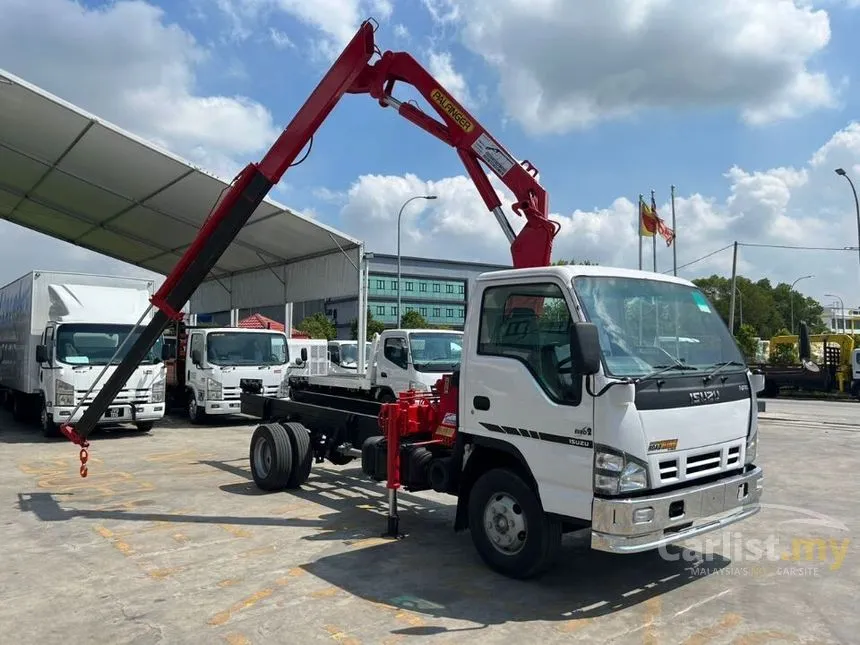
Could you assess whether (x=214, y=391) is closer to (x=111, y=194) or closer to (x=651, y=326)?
(x=111, y=194)

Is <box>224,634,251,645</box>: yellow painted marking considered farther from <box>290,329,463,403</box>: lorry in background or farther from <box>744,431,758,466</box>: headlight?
<box>290,329,463,403</box>: lorry in background

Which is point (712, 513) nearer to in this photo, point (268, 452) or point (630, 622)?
point (630, 622)

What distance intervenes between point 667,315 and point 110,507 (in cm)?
635

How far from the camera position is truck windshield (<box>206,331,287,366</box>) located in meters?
16.1

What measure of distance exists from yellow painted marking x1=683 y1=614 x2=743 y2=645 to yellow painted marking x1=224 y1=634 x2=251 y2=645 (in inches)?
106

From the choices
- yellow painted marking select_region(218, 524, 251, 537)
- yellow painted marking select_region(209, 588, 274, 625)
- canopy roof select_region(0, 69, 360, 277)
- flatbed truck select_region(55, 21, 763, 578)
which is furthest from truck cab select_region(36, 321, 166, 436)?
yellow painted marking select_region(209, 588, 274, 625)

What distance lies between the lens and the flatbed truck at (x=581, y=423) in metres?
4.59

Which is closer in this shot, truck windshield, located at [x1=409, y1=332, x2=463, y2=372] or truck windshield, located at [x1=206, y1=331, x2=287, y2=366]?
truck windshield, located at [x1=409, y1=332, x2=463, y2=372]

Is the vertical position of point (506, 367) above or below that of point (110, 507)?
above

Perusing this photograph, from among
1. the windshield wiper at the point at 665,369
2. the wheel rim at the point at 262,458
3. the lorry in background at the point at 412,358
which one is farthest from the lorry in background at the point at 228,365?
the windshield wiper at the point at 665,369

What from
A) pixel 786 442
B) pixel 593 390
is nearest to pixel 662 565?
pixel 593 390

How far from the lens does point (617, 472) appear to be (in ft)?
15.0

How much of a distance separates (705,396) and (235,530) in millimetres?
4561

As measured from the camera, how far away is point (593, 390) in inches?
183
